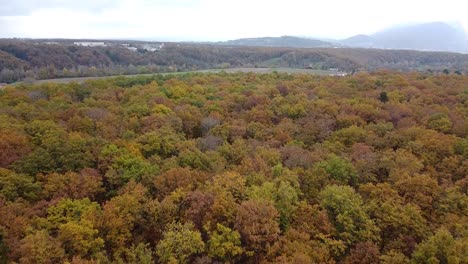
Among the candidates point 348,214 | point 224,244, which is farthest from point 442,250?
point 224,244

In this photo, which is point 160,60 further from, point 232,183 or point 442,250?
point 442,250

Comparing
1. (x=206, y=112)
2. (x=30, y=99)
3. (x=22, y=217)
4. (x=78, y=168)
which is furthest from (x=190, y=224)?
(x=30, y=99)

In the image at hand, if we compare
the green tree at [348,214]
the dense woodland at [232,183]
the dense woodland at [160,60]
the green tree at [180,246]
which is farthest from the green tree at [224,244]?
the dense woodland at [160,60]

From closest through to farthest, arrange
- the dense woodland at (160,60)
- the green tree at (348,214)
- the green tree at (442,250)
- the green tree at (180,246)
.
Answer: the green tree at (442,250) → the green tree at (180,246) → the green tree at (348,214) → the dense woodland at (160,60)

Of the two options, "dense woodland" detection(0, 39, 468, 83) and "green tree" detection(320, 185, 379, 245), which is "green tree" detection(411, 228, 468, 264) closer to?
"green tree" detection(320, 185, 379, 245)

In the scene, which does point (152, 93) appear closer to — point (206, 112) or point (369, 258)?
point (206, 112)

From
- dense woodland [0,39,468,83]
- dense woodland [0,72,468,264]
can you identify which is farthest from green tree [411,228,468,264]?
dense woodland [0,39,468,83]

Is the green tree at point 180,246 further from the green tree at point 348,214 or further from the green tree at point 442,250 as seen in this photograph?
the green tree at point 442,250
